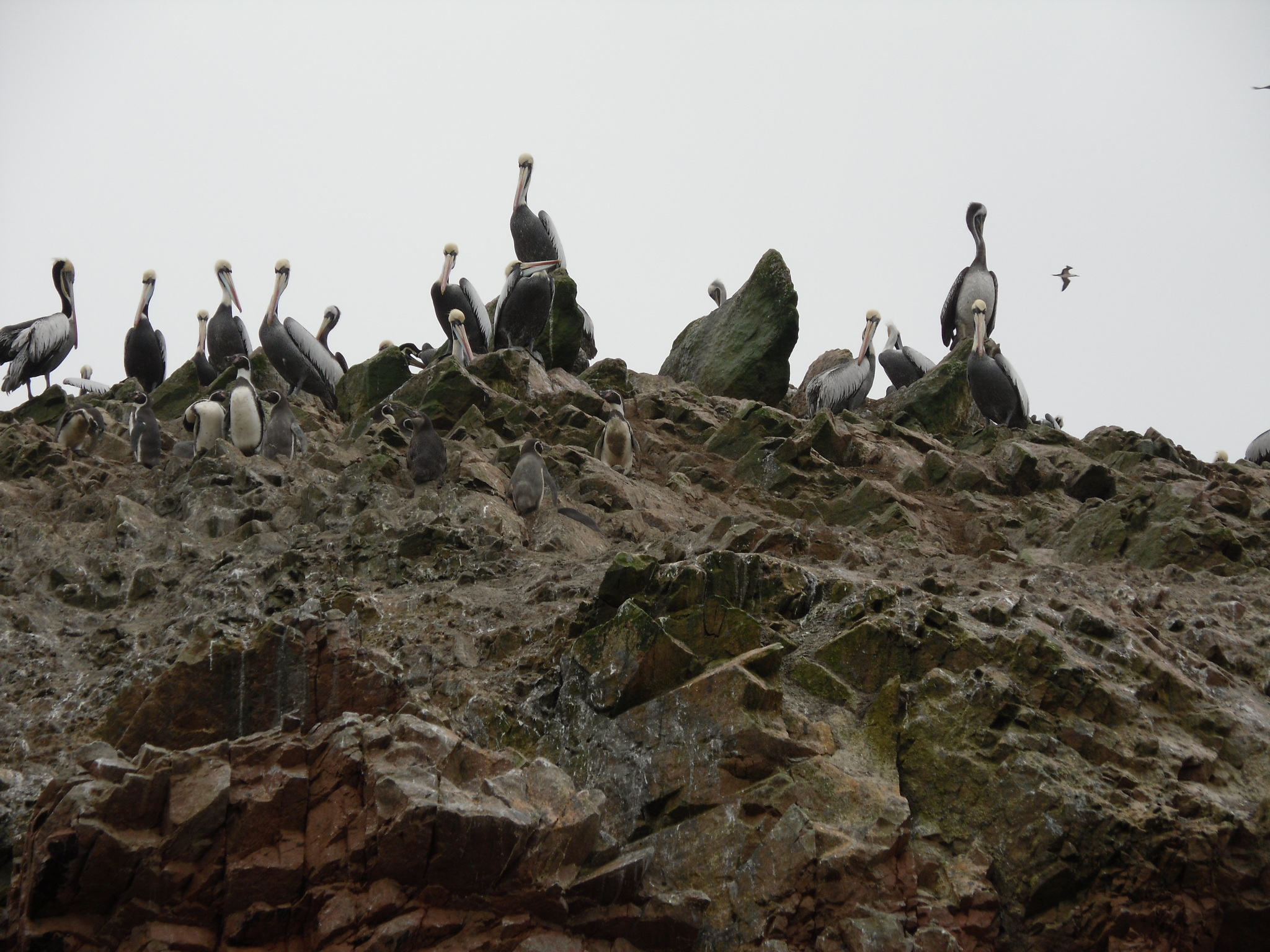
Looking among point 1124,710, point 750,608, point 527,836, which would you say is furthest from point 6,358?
point 1124,710

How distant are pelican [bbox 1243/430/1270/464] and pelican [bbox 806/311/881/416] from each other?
783cm

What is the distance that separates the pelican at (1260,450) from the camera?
76.7ft

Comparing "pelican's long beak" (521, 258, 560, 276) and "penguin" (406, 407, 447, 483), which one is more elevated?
"pelican's long beak" (521, 258, 560, 276)

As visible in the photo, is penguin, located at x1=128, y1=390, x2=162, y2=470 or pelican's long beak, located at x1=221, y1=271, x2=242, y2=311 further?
pelican's long beak, located at x1=221, y1=271, x2=242, y2=311

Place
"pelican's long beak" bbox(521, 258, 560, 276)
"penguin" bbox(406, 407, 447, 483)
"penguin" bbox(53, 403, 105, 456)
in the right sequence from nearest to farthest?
"penguin" bbox(406, 407, 447, 483) → "penguin" bbox(53, 403, 105, 456) → "pelican's long beak" bbox(521, 258, 560, 276)

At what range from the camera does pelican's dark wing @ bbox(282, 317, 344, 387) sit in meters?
20.8

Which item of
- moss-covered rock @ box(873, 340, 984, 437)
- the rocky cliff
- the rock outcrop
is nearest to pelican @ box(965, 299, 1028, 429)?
moss-covered rock @ box(873, 340, 984, 437)

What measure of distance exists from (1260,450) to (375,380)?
679 inches

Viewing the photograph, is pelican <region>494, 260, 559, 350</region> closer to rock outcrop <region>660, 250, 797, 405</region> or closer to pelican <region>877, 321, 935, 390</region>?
rock outcrop <region>660, 250, 797, 405</region>

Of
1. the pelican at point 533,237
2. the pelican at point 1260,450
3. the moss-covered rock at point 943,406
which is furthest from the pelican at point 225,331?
the pelican at point 1260,450

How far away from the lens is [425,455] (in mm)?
13586

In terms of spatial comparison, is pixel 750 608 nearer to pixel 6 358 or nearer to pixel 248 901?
pixel 248 901

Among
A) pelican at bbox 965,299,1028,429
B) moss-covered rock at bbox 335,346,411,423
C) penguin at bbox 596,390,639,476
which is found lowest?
penguin at bbox 596,390,639,476

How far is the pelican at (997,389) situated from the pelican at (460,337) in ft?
26.5
